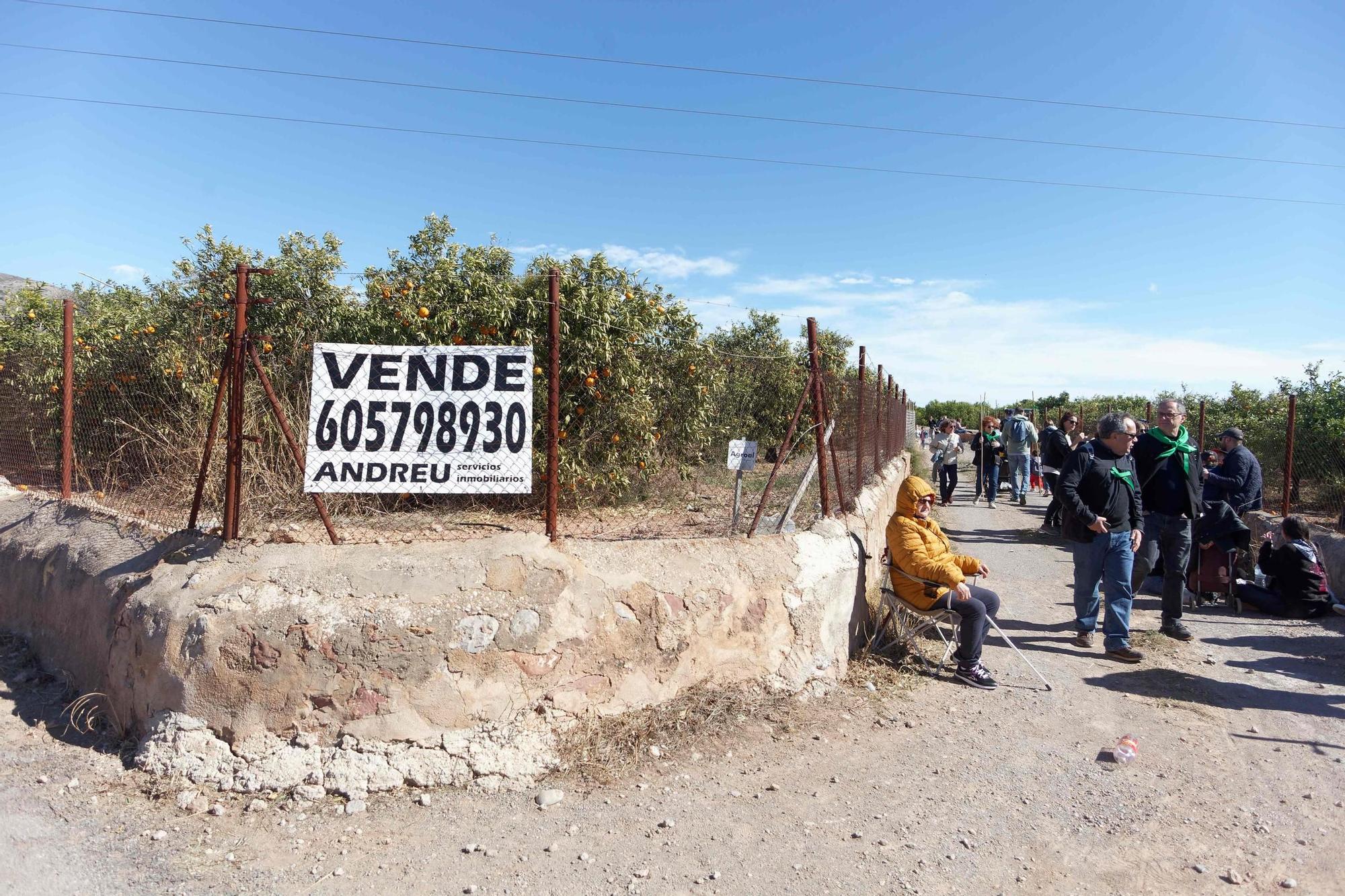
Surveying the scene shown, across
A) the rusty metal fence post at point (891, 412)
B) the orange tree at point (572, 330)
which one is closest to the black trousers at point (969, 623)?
the orange tree at point (572, 330)

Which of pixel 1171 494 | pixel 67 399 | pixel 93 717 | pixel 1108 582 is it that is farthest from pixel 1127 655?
pixel 67 399

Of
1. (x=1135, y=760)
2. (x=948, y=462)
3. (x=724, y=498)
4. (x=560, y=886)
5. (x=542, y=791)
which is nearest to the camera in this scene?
(x=560, y=886)

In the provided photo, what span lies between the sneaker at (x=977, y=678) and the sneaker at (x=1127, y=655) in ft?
3.72

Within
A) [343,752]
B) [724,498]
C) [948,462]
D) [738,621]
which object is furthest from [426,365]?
[948,462]

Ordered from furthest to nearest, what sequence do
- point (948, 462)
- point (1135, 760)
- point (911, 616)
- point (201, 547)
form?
1. point (948, 462)
2. point (911, 616)
3. point (201, 547)
4. point (1135, 760)

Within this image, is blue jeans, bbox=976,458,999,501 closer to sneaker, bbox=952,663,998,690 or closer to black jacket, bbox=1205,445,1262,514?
black jacket, bbox=1205,445,1262,514

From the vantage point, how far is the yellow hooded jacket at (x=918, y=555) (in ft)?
15.6

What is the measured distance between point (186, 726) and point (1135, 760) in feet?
Result: 14.8

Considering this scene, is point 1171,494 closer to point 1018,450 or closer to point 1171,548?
point 1171,548

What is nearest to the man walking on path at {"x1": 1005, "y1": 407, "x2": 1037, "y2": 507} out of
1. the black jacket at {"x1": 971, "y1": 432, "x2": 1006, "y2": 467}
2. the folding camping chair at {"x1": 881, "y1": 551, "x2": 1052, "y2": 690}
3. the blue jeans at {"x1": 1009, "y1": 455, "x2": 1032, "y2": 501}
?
the blue jeans at {"x1": 1009, "y1": 455, "x2": 1032, "y2": 501}

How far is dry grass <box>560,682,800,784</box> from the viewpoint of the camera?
3664mm

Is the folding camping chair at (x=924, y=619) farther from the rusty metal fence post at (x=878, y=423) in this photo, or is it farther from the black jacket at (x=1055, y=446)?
the black jacket at (x=1055, y=446)

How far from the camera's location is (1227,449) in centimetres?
730

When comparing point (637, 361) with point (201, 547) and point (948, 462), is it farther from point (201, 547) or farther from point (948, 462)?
point (948, 462)
